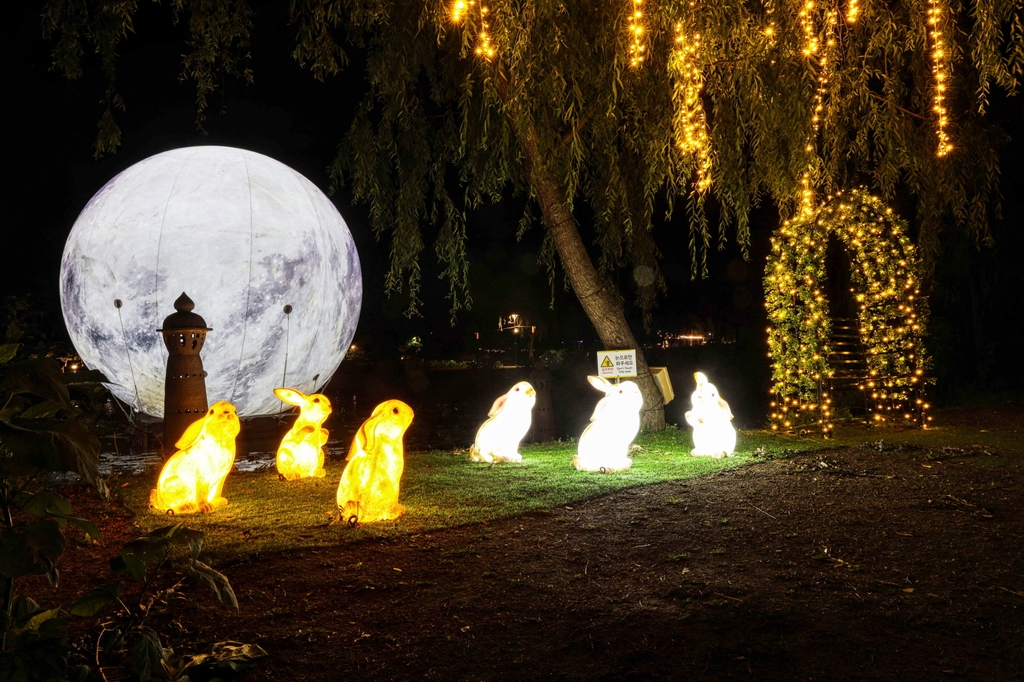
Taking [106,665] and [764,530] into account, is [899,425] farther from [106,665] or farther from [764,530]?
[106,665]

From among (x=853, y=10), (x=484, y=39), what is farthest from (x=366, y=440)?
(x=853, y=10)

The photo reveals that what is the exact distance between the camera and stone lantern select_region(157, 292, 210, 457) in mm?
7137

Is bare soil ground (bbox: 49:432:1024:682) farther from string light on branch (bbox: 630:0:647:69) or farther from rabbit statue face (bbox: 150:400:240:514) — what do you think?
string light on branch (bbox: 630:0:647:69)

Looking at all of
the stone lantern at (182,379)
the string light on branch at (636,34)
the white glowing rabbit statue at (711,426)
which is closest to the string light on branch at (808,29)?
the string light on branch at (636,34)

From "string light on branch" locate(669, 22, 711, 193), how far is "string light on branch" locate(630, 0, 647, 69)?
0.32m

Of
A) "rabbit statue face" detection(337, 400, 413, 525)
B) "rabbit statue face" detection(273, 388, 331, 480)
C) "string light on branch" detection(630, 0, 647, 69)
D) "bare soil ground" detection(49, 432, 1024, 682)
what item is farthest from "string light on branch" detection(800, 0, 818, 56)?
"rabbit statue face" detection(273, 388, 331, 480)

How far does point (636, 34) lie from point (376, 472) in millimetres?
4012

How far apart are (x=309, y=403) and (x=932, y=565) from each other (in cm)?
534

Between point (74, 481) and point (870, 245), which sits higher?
point (870, 245)

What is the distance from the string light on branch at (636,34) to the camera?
5.54 metres

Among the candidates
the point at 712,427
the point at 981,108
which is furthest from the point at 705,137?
the point at 712,427

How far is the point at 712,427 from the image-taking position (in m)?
7.91

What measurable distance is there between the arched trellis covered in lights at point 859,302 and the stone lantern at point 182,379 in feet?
24.6

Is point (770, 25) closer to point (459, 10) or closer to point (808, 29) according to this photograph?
point (808, 29)
